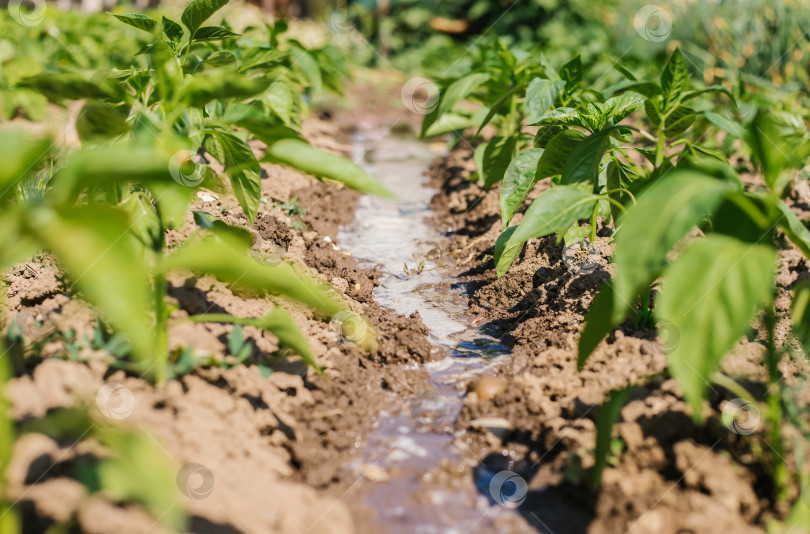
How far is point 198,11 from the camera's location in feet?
6.77

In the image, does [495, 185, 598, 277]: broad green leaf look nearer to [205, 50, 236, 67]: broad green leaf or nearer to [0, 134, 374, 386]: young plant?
[0, 134, 374, 386]: young plant

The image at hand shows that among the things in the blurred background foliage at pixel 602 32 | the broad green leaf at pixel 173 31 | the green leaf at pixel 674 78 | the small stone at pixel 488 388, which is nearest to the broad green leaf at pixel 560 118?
the green leaf at pixel 674 78

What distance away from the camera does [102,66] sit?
5.29 metres

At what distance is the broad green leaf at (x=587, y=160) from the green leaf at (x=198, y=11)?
1147 mm

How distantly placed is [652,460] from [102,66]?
515 cm

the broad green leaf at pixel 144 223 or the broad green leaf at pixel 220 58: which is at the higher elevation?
the broad green leaf at pixel 220 58

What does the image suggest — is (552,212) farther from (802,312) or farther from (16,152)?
(16,152)

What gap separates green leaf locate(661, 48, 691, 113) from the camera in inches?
84.6

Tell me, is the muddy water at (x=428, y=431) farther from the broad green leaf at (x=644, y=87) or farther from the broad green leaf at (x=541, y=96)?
the broad green leaf at (x=644, y=87)

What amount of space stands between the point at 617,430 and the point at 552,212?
0.54 metres

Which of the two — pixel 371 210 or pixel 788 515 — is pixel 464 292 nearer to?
pixel 371 210

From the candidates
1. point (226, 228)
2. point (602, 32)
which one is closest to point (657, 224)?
point (226, 228)

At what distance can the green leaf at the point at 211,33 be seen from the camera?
2229 millimetres

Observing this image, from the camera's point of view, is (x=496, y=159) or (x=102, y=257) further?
(x=496, y=159)
